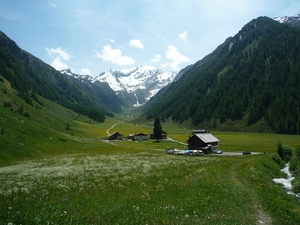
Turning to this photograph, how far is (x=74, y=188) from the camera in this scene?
2684cm

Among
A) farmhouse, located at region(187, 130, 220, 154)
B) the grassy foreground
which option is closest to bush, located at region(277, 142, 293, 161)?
farmhouse, located at region(187, 130, 220, 154)

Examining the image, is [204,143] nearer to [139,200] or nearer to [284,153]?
[284,153]

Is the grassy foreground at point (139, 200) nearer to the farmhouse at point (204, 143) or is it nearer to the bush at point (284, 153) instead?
the bush at point (284, 153)

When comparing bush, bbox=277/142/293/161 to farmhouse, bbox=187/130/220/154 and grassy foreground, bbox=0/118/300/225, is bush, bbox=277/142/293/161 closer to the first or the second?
farmhouse, bbox=187/130/220/154

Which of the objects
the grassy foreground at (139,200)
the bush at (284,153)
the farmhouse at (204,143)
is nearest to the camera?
the grassy foreground at (139,200)

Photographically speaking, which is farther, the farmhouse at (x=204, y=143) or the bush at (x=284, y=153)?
the farmhouse at (x=204, y=143)

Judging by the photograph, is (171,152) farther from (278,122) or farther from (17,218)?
(278,122)

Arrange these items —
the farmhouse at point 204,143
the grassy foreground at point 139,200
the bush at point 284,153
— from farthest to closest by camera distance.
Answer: the farmhouse at point 204,143
the bush at point 284,153
the grassy foreground at point 139,200

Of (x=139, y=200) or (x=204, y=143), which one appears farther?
(x=204, y=143)

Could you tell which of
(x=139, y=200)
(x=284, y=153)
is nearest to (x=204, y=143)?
(x=284, y=153)

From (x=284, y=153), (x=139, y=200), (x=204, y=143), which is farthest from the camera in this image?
(x=204, y=143)

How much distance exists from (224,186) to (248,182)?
6.06 meters

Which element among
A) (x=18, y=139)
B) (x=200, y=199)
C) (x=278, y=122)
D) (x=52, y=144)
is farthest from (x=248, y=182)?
(x=278, y=122)

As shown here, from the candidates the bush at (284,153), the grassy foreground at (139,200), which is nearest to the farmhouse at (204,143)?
the bush at (284,153)
